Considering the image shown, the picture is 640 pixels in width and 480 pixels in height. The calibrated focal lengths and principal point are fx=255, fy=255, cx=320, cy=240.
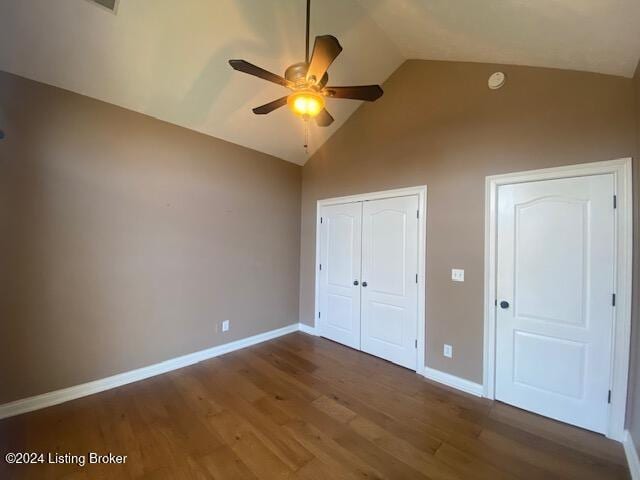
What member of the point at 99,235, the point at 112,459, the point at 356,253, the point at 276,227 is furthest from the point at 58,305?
the point at 356,253

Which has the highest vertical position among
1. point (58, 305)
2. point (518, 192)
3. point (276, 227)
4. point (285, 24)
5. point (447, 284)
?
point (285, 24)

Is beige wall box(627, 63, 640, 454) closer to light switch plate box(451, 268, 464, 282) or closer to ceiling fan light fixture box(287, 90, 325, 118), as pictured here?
light switch plate box(451, 268, 464, 282)

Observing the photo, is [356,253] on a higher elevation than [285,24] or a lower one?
lower

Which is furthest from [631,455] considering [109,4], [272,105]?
[109,4]

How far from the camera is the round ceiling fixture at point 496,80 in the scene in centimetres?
232

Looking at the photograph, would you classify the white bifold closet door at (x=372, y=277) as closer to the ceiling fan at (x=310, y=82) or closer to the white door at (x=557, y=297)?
the white door at (x=557, y=297)

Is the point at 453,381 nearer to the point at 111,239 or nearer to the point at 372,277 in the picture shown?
the point at 372,277

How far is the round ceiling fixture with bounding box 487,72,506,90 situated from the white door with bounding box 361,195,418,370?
1.20 meters

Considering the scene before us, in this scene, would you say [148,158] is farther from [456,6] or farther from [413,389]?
[413,389]

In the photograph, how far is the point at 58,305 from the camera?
225 cm

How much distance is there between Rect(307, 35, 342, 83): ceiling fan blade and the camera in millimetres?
1366

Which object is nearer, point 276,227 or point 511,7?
point 511,7

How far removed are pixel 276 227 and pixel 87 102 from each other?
2409 millimetres

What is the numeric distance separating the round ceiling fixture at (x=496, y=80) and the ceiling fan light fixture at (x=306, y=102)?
5.83 feet
